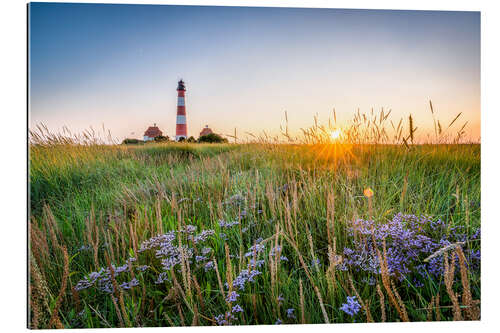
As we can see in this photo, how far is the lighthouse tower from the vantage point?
2.44 m

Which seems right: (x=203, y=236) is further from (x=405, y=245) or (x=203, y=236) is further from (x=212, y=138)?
(x=405, y=245)

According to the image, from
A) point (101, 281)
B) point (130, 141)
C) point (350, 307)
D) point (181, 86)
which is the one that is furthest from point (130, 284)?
point (181, 86)

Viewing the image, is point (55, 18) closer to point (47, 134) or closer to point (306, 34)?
point (47, 134)

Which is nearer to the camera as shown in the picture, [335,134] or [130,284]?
[130,284]

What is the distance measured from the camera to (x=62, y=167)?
8.83 feet

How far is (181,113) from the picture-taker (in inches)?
99.0

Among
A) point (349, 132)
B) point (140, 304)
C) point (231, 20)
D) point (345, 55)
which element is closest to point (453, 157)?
point (349, 132)

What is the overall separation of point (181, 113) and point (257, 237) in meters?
1.19

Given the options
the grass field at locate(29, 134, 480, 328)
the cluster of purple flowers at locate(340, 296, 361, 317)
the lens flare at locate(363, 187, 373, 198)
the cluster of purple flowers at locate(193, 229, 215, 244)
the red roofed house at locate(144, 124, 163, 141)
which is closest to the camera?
the cluster of purple flowers at locate(340, 296, 361, 317)

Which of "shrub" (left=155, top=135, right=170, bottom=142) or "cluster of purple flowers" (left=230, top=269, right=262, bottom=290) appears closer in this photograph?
"cluster of purple flowers" (left=230, top=269, right=262, bottom=290)

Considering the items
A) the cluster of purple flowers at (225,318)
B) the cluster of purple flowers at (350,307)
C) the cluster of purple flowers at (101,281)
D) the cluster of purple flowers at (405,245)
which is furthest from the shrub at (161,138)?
the cluster of purple flowers at (350,307)

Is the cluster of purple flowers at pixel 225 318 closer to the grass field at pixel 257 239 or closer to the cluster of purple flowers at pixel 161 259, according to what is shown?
the grass field at pixel 257 239

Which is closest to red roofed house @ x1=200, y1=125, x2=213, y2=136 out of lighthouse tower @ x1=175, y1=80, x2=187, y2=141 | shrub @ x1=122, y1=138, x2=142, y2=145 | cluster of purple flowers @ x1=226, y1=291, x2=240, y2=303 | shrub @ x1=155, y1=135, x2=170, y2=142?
lighthouse tower @ x1=175, y1=80, x2=187, y2=141

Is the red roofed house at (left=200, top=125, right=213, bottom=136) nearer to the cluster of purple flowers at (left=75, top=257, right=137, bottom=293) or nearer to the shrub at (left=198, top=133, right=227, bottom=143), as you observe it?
the shrub at (left=198, top=133, right=227, bottom=143)
